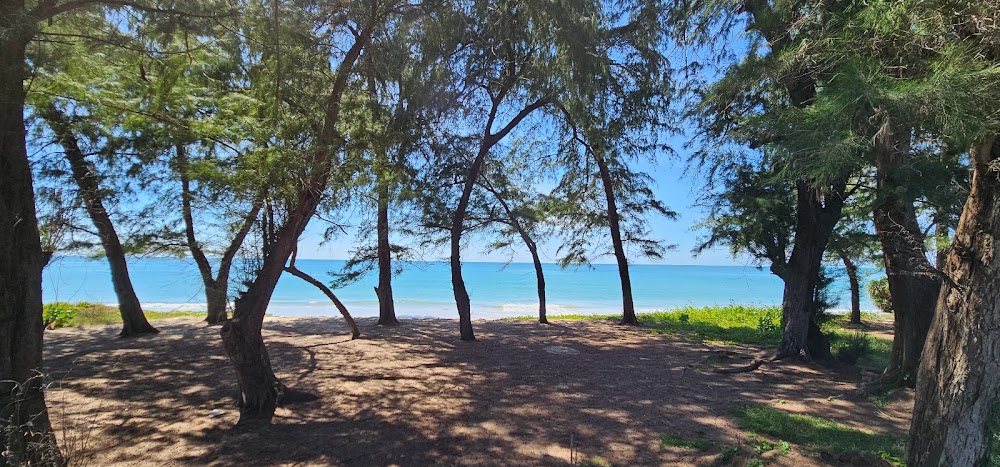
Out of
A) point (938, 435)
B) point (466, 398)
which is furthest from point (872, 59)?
point (466, 398)

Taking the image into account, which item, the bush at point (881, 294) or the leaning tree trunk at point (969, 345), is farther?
the bush at point (881, 294)

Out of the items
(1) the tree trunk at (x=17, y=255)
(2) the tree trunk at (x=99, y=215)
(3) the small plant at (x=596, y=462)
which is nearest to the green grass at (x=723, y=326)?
(3) the small plant at (x=596, y=462)

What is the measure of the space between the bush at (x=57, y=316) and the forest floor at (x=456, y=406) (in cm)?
319

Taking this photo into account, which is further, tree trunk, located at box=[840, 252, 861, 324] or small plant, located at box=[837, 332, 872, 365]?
tree trunk, located at box=[840, 252, 861, 324]

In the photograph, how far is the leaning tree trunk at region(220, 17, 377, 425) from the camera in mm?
4938

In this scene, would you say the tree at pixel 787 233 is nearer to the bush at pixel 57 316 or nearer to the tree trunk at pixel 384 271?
the tree trunk at pixel 384 271

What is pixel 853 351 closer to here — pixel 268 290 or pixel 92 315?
pixel 268 290

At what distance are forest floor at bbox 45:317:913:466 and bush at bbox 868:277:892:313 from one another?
957 cm

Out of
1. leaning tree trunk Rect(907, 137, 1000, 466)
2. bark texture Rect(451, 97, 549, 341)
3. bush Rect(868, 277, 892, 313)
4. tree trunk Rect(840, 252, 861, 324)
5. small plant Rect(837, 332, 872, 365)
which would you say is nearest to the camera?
leaning tree trunk Rect(907, 137, 1000, 466)

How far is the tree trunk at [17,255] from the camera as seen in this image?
139 inches

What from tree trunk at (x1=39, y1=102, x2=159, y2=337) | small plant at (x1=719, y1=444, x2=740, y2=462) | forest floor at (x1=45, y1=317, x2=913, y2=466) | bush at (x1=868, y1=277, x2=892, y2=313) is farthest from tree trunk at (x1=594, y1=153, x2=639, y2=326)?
tree trunk at (x1=39, y1=102, x2=159, y2=337)

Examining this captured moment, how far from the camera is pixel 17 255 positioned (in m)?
3.71

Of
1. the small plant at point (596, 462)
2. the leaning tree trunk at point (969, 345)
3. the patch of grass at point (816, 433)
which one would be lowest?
the small plant at point (596, 462)

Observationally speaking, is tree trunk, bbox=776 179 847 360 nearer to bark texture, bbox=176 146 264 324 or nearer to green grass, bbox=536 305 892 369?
green grass, bbox=536 305 892 369
